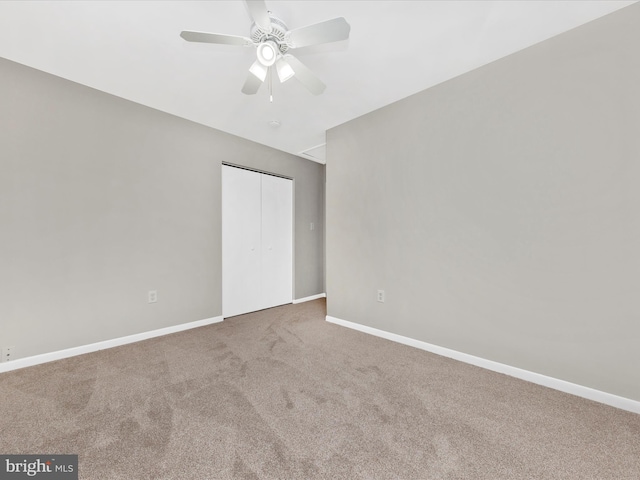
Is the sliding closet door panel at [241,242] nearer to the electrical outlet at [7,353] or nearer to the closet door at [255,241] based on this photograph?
the closet door at [255,241]

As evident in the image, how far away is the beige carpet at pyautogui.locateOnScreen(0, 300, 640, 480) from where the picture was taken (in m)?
1.17

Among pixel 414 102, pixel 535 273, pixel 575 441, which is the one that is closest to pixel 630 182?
pixel 535 273

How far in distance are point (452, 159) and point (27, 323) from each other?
12.8ft

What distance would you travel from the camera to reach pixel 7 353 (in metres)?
2.04

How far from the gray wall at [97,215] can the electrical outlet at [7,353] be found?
0.04 metres

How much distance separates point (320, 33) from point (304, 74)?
35 cm

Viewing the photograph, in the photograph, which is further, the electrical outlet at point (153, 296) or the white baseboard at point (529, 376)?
the electrical outlet at point (153, 296)

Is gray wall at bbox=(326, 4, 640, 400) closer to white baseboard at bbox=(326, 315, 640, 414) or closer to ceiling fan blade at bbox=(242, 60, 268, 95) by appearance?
white baseboard at bbox=(326, 315, 640, 414)

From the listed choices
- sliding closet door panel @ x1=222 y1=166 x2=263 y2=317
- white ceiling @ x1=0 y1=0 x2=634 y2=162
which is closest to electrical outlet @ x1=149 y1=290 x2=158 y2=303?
sliding closet door panel @ x1=222 y1=166 x2=263 y2=317

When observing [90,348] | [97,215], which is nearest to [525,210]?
[97,215]

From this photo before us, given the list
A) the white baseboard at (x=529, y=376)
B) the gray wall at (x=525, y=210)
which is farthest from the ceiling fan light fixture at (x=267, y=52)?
the white baseboard at (x=529, y=376)

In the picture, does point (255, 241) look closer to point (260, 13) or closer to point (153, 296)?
point (153, 296)

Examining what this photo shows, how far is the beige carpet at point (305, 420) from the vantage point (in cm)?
117

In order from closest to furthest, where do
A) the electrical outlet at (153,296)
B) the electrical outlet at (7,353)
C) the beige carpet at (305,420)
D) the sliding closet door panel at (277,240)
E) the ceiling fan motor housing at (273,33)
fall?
1. the beige carpet at (305,420)
2. the ceiling fan motor housing at (273,33)
3. the electrical outlet at (7,353)
4. the electrical outlet at (153,296)
5. the sliding closet door panel at (277,240)
